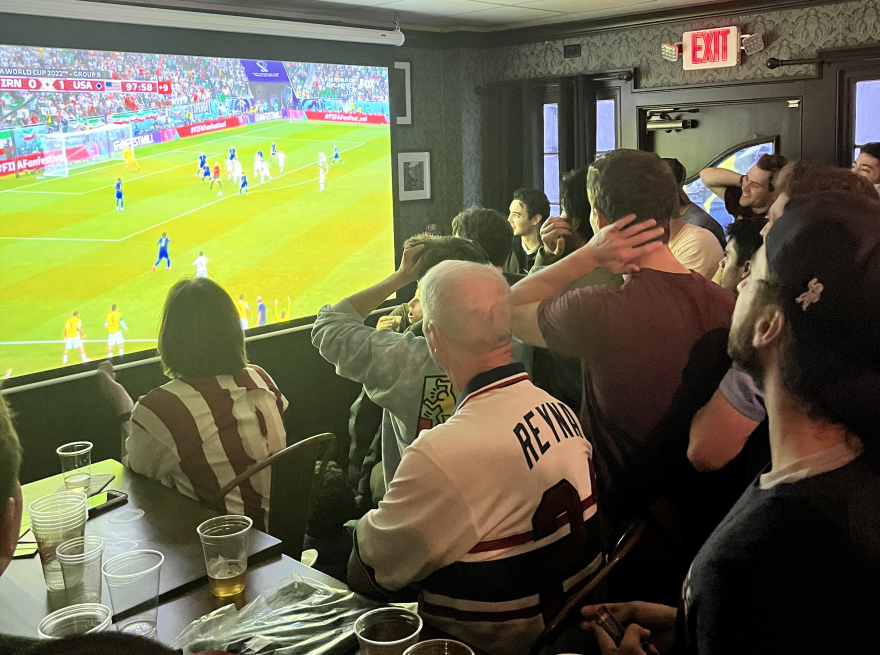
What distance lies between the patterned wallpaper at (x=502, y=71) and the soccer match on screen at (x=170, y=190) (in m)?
0.59

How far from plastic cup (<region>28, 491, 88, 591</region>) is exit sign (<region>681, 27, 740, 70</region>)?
4.53 metres

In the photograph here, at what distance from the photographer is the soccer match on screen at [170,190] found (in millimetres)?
3443

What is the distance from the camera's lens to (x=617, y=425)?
188 centimetres

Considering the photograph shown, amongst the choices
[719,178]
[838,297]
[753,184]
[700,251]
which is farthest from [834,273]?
[719,178]

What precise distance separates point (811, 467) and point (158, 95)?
3.80 m

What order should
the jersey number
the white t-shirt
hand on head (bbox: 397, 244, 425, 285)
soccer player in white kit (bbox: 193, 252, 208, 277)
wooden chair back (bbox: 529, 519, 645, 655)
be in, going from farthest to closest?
soccer player in white kit (bbox: 193, 252, 208, 277), the white t-shirt, hand on head (bbox: 397, 244, 425, 285), the jersey number, wooden chair back (bbox: 529, 519, 645, 655)

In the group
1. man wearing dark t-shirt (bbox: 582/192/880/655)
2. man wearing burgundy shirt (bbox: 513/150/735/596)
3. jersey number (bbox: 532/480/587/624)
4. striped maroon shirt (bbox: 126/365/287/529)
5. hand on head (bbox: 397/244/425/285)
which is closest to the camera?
man wearing dark t-shirt (bbox: 582/192/880/655)

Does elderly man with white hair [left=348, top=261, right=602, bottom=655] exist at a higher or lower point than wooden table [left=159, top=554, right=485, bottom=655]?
higher

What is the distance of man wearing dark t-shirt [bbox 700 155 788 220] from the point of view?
396 cm

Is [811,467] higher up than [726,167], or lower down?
lower down

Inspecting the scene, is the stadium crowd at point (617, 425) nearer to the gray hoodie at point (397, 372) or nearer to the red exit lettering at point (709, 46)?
the gray hoodie at point (397, 372)

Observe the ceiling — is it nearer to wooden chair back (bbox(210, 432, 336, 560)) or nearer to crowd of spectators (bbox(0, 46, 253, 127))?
crowd of spectators (bbox(0, 46, 253, 127))

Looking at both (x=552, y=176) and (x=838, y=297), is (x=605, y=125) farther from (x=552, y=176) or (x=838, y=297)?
(x=838, y=297)

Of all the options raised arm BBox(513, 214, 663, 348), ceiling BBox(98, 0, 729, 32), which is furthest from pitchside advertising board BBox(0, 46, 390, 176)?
raised arm BBox(513, 214, 663, 348)
